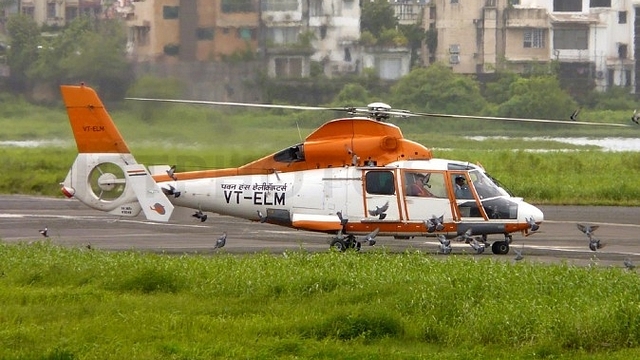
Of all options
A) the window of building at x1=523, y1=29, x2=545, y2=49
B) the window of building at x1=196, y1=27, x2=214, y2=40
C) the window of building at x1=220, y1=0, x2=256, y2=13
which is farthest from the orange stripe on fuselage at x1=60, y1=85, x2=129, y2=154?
the window of building at x1=523, y1=29, x2=545, y2=49

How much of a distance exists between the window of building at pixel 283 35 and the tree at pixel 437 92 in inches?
209

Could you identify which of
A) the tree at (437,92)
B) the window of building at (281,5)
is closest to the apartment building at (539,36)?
the tree at (437,92)

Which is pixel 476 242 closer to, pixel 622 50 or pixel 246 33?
pixel 246 33

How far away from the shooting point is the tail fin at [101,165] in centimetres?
1816

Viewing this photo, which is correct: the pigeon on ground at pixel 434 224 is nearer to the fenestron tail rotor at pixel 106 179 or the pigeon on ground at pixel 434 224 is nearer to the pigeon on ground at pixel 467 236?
the pigeon on ground at pixel 467 236

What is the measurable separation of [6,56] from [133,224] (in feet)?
Result: 28.3

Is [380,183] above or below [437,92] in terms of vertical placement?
below

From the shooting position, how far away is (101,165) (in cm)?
1861

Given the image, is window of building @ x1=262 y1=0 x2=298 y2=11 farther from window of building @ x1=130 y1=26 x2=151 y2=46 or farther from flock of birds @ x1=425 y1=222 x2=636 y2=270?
flock of birds @ x1=425 y1=222 x2=636 y2=270

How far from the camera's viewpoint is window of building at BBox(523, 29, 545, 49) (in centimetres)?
4059

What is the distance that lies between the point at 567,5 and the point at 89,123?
28323 mm

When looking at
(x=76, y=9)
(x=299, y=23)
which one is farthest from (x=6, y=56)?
(x=299, y=23)

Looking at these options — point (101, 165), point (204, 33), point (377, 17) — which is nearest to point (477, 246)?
point (101, 165)

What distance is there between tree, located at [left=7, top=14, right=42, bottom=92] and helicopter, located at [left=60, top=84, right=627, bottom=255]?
31.7 feet
